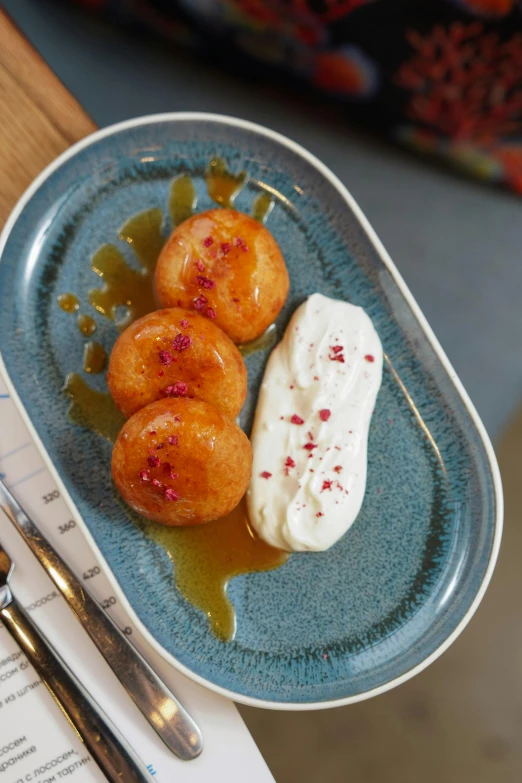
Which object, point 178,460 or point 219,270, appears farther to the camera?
point 219,270

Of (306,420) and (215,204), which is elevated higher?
(215,204)

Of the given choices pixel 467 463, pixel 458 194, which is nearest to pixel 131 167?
pixel 458 194

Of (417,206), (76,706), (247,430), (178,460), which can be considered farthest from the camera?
(417,206)

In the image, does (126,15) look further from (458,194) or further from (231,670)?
(231,670)

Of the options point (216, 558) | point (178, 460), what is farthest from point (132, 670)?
point (178, 460)

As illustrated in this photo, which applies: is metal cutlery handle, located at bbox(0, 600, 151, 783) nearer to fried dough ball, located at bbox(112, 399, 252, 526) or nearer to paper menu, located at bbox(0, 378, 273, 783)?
paper menu, located at bbox(0, 378, 273, 783)

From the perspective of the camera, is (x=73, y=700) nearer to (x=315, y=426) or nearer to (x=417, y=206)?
(x=315, y=426)
